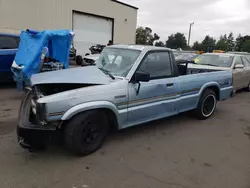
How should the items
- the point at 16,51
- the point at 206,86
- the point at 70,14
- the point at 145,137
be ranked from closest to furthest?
the point at 145,137 → the point at 206,86 → the point at 16,51 → the point at 70,14

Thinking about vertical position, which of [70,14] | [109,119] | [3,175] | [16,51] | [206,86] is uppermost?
[70,14]

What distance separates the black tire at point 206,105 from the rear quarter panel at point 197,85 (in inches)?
6.6

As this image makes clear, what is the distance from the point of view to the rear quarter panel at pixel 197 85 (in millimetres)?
4793

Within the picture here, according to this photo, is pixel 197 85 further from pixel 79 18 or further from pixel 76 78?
pixel 79 18

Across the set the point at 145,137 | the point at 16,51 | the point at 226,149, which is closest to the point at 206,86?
the point at 226,149

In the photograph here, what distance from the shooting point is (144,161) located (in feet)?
11.5

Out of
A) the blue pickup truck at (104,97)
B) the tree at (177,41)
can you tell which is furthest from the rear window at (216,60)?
the tree at (177,41)

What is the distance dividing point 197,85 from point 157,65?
1249 mm

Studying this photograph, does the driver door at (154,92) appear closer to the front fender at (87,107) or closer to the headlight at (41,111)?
the front fender at (87,107)

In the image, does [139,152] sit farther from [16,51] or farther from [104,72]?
[16,51]

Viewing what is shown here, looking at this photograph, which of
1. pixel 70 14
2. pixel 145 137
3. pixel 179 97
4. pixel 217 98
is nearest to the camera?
pixel 145 137

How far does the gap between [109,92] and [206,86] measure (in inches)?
110

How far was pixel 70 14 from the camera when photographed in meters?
17.7

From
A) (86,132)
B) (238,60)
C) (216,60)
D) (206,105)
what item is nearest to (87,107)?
(86,132)
